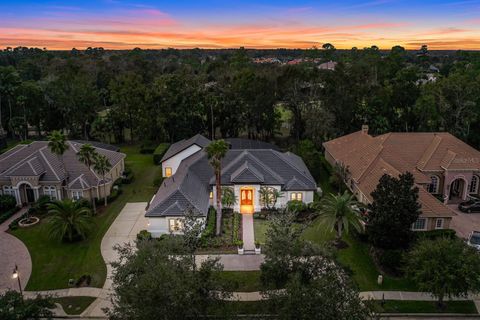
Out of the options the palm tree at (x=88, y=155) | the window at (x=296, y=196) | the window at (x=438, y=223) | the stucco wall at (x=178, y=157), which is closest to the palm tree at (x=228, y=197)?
the window at (x=296, y=196)

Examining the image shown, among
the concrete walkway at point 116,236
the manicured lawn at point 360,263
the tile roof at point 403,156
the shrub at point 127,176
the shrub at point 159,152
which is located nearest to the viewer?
the concrete walkway at point 116,236

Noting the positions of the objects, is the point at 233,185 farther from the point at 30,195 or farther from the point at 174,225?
the point at 30,195

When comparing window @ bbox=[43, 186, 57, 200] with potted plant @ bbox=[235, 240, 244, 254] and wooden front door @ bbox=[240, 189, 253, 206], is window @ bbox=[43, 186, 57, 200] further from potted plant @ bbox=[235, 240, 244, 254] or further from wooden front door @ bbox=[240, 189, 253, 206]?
potted plant @ bbox=[235, 240, 244, 254]

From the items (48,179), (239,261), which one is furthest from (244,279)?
(48,179)

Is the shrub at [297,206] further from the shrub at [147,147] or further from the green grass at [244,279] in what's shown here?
the shrub at [147,147]

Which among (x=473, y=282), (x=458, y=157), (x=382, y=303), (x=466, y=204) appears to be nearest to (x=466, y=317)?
(x=473, y=282)

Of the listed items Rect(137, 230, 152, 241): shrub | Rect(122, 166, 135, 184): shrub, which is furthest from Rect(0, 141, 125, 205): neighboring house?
Rect(137, 230, 152, 241): shrub
